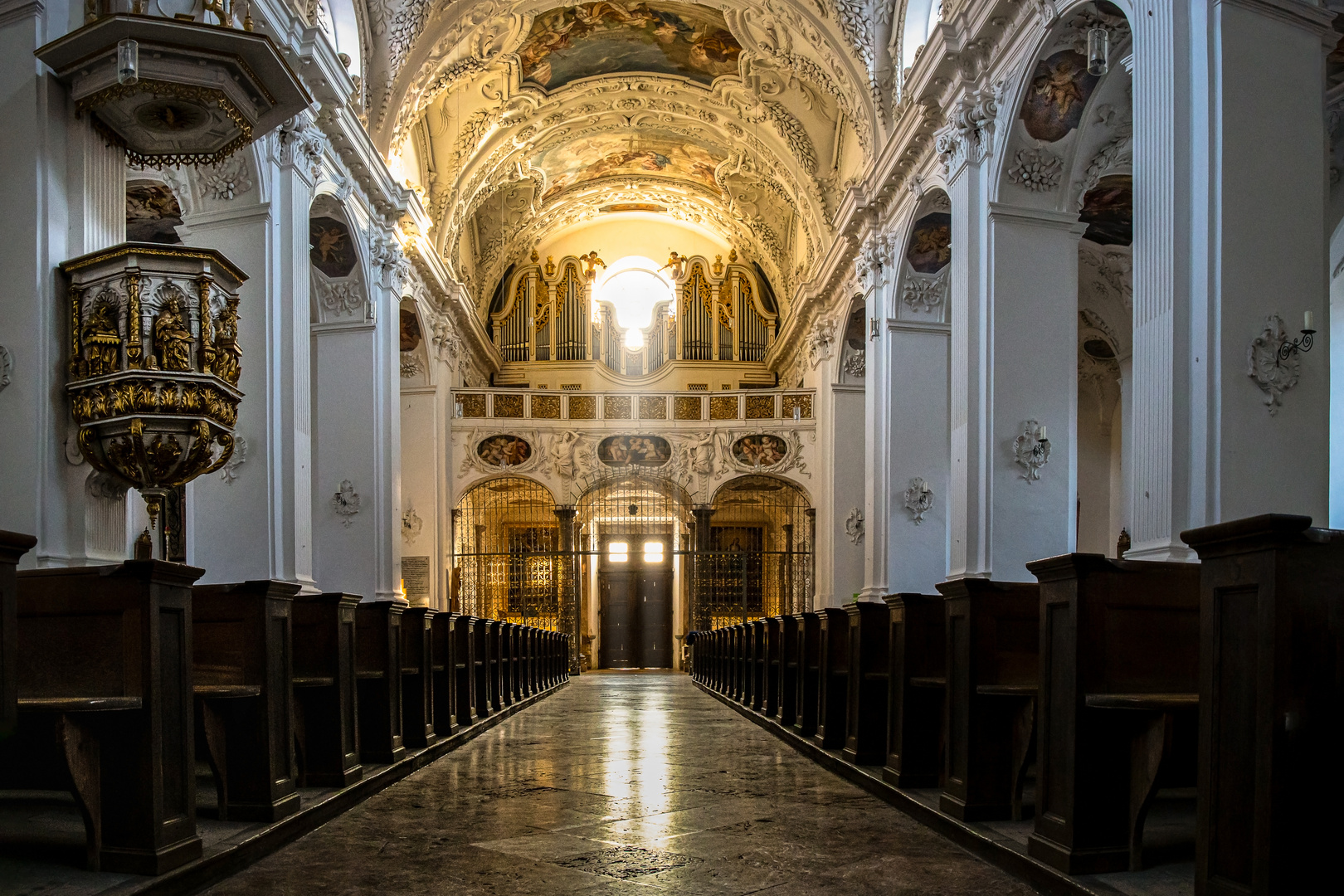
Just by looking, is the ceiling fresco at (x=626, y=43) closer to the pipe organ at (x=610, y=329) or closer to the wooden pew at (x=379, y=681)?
the pipe organ at (x=610, y=329)

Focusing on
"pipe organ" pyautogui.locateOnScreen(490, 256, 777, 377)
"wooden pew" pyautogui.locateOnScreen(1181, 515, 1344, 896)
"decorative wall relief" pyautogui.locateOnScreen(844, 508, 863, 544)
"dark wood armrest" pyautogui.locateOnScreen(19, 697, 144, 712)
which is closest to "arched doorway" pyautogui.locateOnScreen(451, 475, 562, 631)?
"pipe organ" pyautogui.locateOnScreen(490, 256, 777, 377)

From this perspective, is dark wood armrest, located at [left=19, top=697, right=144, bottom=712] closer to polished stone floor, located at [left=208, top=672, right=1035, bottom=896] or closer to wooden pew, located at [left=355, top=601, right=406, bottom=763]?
polished stone floor, located at [left=208, top=672, right=1035, bottom=896]

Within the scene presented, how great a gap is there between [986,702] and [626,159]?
63.2 ft

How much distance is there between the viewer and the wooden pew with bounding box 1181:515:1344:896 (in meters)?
2.69

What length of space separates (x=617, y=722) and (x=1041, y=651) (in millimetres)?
5885

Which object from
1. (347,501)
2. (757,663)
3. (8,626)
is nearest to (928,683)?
(8,626)

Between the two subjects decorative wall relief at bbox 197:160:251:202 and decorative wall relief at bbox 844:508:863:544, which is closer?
decorative wall relief at bbox 197:160:251:202

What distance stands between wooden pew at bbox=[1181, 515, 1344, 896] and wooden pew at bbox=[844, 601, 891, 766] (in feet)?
11.1

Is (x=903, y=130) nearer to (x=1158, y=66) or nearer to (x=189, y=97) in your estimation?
(x=1158, y=66)

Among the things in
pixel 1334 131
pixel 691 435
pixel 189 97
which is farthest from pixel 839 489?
pixel 189 97

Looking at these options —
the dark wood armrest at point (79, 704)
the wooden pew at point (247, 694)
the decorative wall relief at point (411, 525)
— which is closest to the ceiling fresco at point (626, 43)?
the decorative wall relief at point (411, 525)

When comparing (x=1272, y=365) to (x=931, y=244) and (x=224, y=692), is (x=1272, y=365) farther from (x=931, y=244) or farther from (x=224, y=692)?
(x=931, y=244)

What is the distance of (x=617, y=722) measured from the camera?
30.9 ft

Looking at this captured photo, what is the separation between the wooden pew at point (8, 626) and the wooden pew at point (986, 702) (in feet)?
10.5
